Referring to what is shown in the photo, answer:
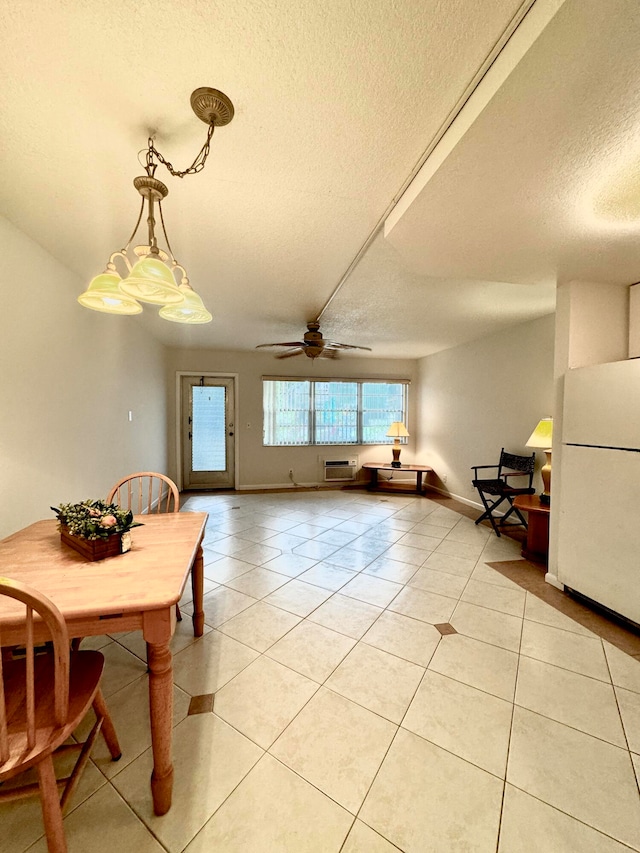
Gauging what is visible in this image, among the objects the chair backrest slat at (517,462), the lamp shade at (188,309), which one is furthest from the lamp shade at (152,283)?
the chair backrest slat at (517,462)

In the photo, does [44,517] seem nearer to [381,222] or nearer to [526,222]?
[381,222]

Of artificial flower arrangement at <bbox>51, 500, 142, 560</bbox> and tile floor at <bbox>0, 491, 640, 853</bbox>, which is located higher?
artificial flower arrangement at <bbox>51, 500, 142, 560</bbox>

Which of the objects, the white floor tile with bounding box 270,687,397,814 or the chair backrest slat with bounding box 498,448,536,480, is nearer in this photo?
the white floor tile with bounding box 270,687,397,814

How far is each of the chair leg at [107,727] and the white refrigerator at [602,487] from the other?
2.84m

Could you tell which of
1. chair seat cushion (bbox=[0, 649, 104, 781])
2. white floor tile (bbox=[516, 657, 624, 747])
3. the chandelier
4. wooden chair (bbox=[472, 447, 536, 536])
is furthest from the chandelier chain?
wooden chair (bbox=[472, 447, 536, 536])

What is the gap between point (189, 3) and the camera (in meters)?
0.93

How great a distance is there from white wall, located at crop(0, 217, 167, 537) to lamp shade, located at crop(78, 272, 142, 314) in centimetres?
85

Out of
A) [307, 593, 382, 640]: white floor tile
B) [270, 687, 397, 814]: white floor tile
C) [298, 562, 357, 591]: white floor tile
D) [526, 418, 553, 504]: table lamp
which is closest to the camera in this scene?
[270, 687, 397, 814]: white floor tile

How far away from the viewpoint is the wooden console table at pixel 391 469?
586 centimetres

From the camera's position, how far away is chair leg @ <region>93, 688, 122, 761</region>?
122 cm

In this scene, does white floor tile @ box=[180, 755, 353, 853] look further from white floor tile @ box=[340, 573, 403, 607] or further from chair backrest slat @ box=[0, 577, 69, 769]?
white floor tile @ box=[340, 573, 403, 607]

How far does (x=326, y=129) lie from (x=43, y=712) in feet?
7.39

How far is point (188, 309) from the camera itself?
1.65 meters

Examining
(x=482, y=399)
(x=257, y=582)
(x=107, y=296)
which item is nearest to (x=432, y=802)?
(x=257, y=582)
